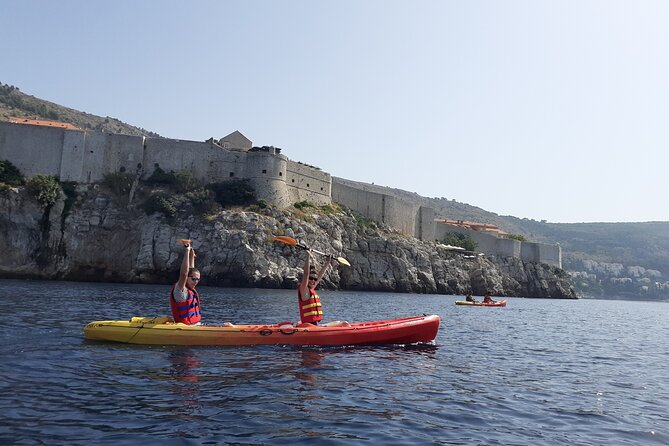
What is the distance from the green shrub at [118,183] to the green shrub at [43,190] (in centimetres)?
439

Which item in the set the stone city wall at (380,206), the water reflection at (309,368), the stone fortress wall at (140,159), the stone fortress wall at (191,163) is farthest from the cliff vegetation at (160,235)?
the water reflection at (309,368)

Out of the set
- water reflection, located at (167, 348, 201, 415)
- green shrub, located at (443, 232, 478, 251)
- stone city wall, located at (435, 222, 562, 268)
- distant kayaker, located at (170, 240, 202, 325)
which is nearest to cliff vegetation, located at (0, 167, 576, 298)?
green shrub, located at (443, 232, 478, 251)

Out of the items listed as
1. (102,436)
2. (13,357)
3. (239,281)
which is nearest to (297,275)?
(239,281)

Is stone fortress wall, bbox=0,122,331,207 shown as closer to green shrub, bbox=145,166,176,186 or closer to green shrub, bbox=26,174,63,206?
green shrub, bbox=145,166,176,186

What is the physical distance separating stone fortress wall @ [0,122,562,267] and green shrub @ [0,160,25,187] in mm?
529

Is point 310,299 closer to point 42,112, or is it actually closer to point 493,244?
point 493,244

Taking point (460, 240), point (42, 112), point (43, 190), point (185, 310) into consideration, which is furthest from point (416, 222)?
point (42, 112)

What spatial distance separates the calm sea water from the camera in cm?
616

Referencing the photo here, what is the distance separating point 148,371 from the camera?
9156 mm

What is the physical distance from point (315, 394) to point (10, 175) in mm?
45394

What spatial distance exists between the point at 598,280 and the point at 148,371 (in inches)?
6636

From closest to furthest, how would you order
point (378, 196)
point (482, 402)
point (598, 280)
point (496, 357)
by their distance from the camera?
point (482, 402) → point (496, 357) → point (378, 196) → point (598, 280)

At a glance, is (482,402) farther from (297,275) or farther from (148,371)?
(297,275)

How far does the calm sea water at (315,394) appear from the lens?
242 inches
